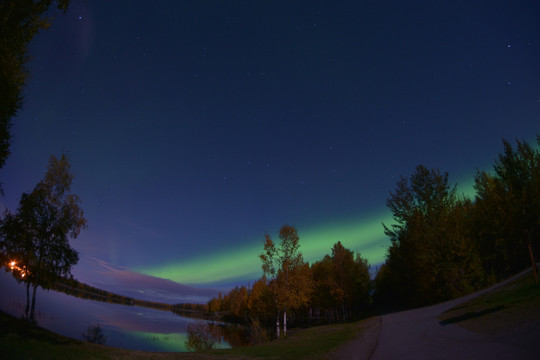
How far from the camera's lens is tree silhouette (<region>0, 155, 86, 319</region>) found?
21.2 meters

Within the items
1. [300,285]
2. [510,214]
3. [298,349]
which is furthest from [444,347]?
[510,214]

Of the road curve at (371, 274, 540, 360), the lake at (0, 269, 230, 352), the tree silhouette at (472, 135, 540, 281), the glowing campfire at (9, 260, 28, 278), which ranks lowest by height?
the lake at (0, 269, 230, 352)

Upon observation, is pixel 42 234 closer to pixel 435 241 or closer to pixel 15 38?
pixel 15 38

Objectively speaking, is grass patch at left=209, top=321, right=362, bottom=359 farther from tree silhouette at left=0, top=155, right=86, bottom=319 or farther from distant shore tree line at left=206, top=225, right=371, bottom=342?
tree silhouette at left=0, top=155, right=86, bottom=319

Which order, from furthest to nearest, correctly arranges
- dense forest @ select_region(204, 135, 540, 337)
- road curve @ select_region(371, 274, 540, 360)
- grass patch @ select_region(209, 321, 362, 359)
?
dense forest @ select_region(204, 135, 540, 337), grass patch @ select_region(209, 321, 362, 359), road curve @ select_region(371, 274, 540, 360)

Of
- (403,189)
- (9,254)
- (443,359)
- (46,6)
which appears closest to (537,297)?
(443,359)

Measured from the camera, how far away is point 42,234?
22.0 meters

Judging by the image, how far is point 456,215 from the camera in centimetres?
2898

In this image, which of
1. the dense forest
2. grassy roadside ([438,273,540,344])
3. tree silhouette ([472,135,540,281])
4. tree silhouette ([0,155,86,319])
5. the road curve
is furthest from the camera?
tree silhouette ([472,135,540,281])

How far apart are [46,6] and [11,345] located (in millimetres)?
13881

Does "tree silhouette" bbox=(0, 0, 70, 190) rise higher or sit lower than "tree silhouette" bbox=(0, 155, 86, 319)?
higher

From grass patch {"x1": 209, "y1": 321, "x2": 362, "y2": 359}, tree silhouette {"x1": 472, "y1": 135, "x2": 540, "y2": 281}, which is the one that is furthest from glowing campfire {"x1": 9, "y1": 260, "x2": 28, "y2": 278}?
tree silhouette {"x1": 472, "y1": 135, "x2": 540, "y2": 281}

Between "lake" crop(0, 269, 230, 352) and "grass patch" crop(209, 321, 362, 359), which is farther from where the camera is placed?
"lake" crop(0, 269, 230, 352)

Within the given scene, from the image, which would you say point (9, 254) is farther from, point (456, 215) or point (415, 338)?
point (456, 215)
